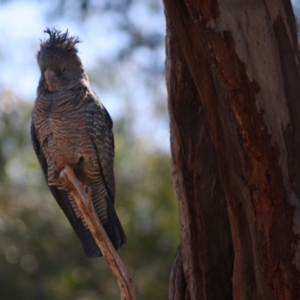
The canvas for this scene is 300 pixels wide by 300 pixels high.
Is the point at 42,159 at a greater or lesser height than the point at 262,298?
greater

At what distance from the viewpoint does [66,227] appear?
9047 mm

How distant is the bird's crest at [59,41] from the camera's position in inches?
188

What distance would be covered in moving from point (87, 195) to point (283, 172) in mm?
1079

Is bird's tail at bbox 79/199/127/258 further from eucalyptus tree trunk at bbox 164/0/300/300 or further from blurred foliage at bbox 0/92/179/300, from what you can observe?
blurred foliage at bbox 0/92/179/300

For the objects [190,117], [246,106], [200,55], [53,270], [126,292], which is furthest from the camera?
[53,270]

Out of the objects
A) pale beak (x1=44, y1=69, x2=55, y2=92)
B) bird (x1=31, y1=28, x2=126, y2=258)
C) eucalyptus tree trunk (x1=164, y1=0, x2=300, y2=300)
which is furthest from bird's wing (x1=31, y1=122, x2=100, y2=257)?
eucalyptus tree trunk (x1=164, y1=0, x2=300, y2=300)

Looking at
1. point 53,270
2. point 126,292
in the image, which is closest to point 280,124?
point 126,292

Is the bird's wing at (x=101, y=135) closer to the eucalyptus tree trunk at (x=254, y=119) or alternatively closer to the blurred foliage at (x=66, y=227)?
the eucalyptus tree trunk at (x=254, y=119)

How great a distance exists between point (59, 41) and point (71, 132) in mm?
579

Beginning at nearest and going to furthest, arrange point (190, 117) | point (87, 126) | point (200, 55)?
point (200, 55), point (190, 117), point (87, 126)

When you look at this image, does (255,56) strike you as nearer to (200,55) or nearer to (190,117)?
(200,55)

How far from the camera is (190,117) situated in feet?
11.9

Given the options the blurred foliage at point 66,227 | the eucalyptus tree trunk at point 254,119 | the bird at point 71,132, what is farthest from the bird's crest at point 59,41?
the blurred foliage at point 66,227

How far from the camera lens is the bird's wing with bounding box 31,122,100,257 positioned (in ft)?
14.6
